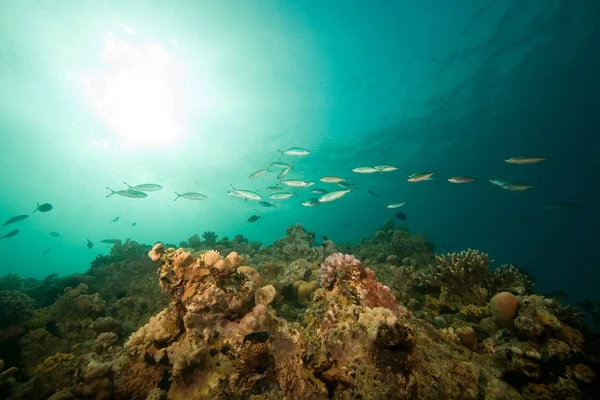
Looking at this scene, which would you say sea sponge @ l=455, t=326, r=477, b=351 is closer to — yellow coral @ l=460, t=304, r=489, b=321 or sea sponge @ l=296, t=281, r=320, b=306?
yellow coral @ l=460, t=304, r=489, b=321

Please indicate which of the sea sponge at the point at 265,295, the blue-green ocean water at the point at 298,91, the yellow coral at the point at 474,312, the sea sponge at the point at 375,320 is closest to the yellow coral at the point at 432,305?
the yellow coral at the point at 474,312

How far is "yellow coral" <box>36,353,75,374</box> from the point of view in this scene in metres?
3.21

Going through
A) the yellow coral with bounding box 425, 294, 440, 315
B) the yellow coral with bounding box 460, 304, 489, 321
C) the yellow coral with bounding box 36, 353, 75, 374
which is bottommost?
the yellow coral with bounding box 425, 294, 440, 315

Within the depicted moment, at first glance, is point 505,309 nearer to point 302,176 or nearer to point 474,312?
point 474,312

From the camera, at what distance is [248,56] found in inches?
746

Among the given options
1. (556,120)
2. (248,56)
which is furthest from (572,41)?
(248,56)

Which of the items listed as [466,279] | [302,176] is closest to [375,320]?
[466,279]

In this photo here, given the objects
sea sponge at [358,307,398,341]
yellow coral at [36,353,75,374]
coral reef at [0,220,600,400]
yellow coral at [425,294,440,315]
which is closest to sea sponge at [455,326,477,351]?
coral reef at [0,220,600,400]

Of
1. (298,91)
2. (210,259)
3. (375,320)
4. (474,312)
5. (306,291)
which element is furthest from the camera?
(298,91)

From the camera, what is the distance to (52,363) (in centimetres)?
330

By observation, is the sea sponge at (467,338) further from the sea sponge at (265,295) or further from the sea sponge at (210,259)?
the sea sponge at (210,259)

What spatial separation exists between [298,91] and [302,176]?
1880cm

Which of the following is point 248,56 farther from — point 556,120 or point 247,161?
point 556,120

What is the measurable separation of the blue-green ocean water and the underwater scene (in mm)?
198
